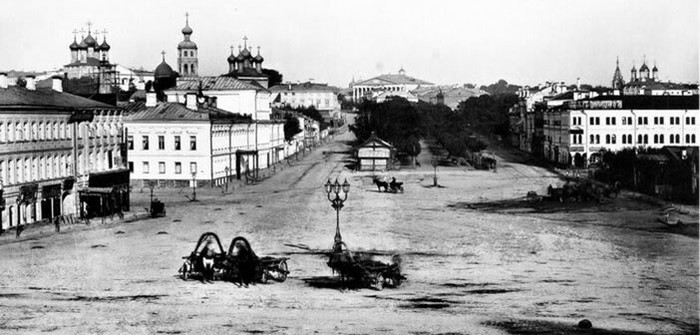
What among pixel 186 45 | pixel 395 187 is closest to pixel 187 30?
pixel 186 45

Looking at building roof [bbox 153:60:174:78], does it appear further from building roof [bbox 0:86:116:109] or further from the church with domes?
building roof [bbox 0:86:116:109]

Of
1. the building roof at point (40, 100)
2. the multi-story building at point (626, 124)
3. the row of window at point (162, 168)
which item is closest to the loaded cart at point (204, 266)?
the building roof at point (40, 100)

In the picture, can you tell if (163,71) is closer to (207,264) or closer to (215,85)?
(215,85)

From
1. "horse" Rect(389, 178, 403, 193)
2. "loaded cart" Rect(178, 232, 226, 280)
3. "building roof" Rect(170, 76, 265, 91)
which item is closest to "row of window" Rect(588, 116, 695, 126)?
"building roof" Rect(170, 76, 265, 91)

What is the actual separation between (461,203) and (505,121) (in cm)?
11577

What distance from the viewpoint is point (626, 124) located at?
95.4 m

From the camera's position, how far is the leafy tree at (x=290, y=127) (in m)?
122

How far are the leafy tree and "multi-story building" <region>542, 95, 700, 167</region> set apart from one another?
34114mm

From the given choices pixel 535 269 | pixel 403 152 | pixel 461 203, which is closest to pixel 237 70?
pixel 403 152

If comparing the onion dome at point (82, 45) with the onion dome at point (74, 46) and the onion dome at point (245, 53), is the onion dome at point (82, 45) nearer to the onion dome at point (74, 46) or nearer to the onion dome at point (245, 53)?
the onion dome at point (74, 46)

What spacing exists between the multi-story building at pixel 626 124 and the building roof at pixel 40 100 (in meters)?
50.8

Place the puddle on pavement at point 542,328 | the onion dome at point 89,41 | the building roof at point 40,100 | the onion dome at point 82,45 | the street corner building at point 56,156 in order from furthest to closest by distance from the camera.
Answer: the onion dome at point 82,45 → the onion dome at point 89,41 → the building roof at point 40,100 → the street corner building at point 56,156 → the puddle on pavement at point 542,328

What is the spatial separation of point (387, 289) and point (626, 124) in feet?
232

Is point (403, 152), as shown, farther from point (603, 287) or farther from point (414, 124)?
point (603, 287)
